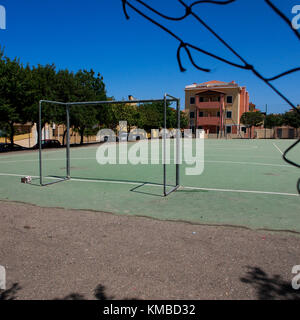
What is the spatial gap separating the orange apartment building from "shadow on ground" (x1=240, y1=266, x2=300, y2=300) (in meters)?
60.5

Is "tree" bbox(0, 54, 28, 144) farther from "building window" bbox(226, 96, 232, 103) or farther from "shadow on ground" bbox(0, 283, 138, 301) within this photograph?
"building window" bbox(226, 96, 232, 103)

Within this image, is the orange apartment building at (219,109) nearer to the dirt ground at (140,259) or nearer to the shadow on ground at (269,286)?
the dirt ground at (140,259)

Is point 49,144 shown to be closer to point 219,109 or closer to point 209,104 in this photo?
point 209,104

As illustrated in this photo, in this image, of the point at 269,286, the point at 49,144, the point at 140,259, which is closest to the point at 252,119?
the point at 49,144

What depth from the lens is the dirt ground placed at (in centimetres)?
321

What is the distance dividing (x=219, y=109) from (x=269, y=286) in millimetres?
64003

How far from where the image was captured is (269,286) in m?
3.29

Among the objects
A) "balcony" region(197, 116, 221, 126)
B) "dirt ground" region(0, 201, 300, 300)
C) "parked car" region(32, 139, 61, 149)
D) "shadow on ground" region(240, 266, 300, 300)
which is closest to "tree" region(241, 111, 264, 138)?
"balcony" region(197, 116, 221, 126)

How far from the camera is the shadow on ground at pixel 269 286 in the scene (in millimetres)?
3100

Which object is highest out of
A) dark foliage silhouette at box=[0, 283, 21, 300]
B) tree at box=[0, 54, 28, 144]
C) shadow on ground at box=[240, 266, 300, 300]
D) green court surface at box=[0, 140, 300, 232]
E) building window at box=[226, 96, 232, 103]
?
building window at box=[226, 96, 232, 103]

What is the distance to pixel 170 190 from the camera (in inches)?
332
